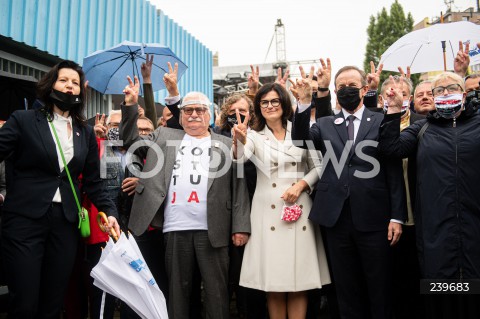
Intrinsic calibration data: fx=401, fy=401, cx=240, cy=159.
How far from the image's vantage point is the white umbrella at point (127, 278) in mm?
2615

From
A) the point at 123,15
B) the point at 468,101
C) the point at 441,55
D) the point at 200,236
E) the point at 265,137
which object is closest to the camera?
the point at 468,101

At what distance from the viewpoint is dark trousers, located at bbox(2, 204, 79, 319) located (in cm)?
265

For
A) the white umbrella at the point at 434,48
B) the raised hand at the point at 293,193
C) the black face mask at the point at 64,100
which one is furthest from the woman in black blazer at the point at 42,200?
the white umbrella at the point at 434,48

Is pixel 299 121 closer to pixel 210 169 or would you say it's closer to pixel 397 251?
pixel 210 169

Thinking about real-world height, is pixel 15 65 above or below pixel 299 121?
above

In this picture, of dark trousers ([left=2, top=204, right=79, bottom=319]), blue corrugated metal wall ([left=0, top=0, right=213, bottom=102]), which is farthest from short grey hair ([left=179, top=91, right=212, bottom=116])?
blue corrugated metal wall ([left=0, top=0, right=213, bottom=102])

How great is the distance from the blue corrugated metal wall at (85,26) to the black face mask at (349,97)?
5845 mm

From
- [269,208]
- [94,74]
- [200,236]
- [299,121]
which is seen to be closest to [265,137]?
[299,121]

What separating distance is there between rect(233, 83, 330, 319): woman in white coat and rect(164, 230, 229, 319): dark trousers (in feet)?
0.76

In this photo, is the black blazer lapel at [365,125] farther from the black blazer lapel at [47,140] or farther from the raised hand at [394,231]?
the black blazer lapel at [47,140]

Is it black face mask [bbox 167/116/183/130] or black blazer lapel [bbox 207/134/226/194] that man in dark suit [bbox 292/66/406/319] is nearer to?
black blazer lapel [bbox 207/134/226/194]

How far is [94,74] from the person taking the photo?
513 centimetres

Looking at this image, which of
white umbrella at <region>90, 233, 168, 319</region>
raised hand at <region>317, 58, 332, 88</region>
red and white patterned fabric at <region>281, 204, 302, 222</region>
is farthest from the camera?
raised hand at <region>317, 58, 332, 88</region>

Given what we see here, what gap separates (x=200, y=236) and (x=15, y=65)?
5543 mm
